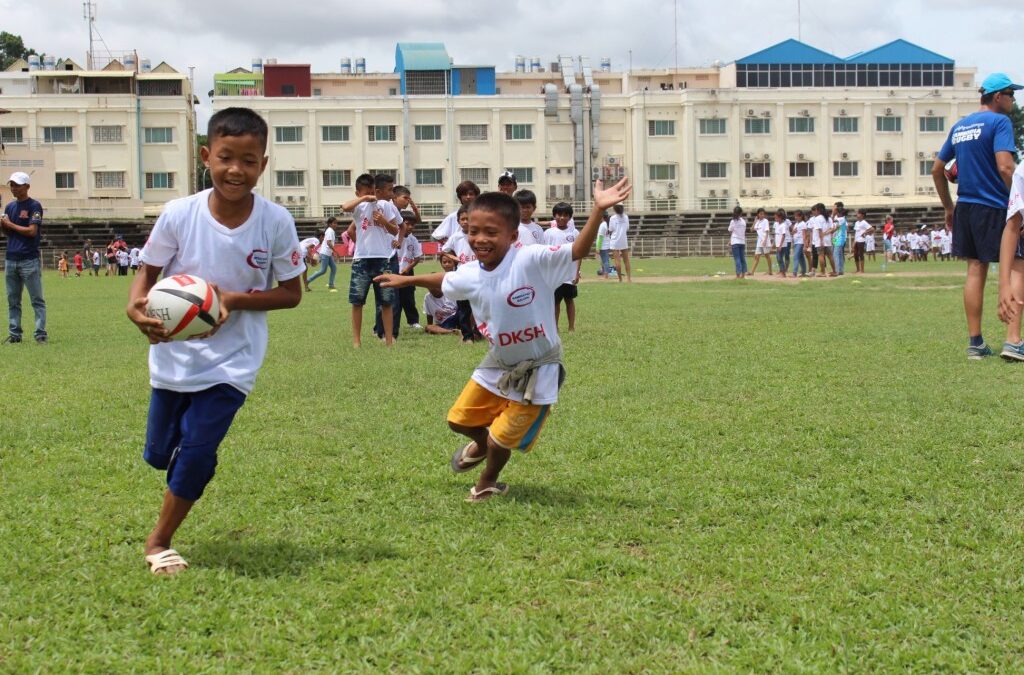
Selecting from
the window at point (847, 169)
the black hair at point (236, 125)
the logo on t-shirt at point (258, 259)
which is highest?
the window at point (847, 169)

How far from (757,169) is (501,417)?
70.2 m

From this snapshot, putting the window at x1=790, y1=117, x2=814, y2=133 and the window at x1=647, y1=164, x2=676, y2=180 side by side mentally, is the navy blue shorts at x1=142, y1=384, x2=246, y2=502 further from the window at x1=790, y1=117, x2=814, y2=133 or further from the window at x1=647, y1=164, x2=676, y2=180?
the window at x1=790, y1=117, x2=814, y2=133

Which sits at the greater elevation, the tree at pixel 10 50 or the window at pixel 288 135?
the tree at pixel 10 50

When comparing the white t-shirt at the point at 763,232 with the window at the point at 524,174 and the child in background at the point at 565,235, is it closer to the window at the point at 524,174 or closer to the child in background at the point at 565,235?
the child in background at the point at 565,235

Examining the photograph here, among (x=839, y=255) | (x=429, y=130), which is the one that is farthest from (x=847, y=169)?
(x=839, y=255)

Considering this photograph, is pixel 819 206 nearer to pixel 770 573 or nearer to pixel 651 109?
pixel 770 573

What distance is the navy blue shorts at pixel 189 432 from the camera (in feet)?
13.7

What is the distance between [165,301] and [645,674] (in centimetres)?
224

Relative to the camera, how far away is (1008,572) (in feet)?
12.7

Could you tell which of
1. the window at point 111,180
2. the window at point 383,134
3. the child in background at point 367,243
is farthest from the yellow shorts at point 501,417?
the window at point 111,180

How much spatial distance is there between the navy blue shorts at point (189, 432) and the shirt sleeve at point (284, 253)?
0.54m

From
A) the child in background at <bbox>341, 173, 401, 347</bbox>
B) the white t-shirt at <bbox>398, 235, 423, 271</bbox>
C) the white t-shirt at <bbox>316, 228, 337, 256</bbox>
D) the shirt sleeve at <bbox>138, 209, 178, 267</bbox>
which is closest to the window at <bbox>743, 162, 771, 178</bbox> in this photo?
the white t-shirt at <bbox>316, 228, 337, 256</bbox>

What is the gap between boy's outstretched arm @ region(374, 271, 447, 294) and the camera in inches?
199

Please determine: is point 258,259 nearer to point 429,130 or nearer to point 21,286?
point 21,286
